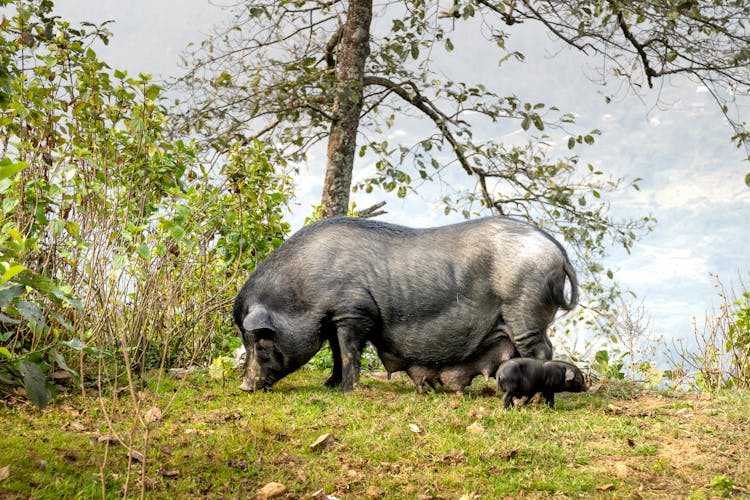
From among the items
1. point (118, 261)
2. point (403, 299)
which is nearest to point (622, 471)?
point (403, 299)

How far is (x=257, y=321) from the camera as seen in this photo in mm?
6754

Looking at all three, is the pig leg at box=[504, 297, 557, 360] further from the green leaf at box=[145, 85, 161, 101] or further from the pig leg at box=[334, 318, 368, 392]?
the green leaf at box=[145, 85, 161, 101]

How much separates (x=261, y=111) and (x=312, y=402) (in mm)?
5404

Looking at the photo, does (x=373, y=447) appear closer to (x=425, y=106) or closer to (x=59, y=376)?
(x=59, y=376)

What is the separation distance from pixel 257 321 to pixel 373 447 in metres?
2.04

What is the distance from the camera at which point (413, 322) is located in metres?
7.00

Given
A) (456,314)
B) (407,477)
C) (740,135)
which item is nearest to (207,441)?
(407,477)

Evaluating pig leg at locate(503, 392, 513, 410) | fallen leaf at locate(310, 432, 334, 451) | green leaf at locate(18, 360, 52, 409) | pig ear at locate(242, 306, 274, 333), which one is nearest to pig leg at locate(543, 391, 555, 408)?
pig leg at locate(503, 392, 513, 410)

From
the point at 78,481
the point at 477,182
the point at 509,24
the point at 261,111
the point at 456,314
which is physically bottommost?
the point at 78,481

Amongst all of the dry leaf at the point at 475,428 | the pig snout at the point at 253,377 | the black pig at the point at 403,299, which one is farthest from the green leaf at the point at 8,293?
the pig snout at the point at 253,377

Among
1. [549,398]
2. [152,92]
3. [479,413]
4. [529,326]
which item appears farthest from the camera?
[529,326]

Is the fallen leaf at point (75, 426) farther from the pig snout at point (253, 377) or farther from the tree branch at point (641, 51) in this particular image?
the tree branch at point (641, 51)

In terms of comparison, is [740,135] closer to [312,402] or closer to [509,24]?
[509,24]

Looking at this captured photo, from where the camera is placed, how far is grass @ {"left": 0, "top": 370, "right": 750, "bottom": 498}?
4430mm
